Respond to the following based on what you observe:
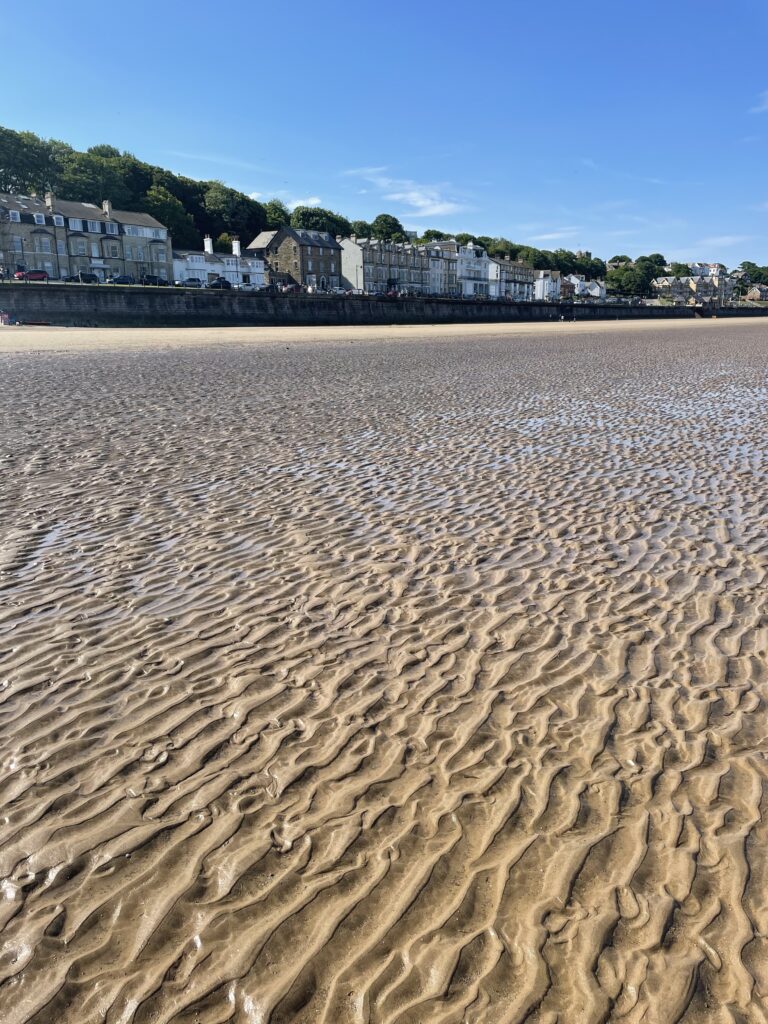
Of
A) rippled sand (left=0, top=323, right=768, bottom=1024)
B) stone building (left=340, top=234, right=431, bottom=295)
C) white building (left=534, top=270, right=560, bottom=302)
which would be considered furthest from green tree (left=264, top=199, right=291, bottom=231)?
rippled sand (left=0, top=323, right=768, bottom=1024)

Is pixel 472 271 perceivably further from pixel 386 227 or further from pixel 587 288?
pixel 587 288

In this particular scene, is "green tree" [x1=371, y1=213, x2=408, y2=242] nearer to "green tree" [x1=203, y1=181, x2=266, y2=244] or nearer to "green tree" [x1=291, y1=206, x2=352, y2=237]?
"green tree" [x1=291, y1=206, x2=352, y2=237]

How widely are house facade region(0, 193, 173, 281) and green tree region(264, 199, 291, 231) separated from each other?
129ft

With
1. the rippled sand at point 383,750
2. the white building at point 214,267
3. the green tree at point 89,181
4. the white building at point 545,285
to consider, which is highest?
the green tree at point 89,181

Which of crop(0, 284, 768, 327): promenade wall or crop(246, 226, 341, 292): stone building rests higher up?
crop(246, 226, 341, 292): stone building

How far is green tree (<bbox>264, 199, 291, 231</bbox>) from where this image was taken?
129875 millimetres

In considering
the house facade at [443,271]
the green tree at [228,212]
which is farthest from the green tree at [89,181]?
the house facade at [443,271]

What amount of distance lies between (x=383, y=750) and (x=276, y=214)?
14394cm

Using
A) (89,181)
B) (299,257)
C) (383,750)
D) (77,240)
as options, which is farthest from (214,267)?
(383,750)

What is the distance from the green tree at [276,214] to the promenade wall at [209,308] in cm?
6775

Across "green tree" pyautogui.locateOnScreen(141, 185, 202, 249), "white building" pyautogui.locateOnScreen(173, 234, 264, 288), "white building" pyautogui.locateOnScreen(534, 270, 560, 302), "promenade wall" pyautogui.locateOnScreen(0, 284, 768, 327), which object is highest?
"green tree" pyautogui.locateOnScreen(141, 185, 202, 249)

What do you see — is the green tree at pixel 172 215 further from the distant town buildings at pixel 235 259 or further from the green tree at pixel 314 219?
the green tree at pixel 314 219

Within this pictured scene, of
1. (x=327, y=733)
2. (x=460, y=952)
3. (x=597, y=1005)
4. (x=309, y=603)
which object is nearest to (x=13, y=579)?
(x=309, y=603)

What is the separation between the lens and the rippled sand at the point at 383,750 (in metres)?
2.58
